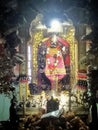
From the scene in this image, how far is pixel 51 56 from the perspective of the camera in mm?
8484

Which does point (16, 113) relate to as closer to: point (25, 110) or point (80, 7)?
point (25, 110)

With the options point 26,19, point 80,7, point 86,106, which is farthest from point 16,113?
point 80,7

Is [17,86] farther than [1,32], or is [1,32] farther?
[17,86]

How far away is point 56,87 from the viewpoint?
825 cm

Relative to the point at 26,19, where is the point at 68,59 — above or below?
below

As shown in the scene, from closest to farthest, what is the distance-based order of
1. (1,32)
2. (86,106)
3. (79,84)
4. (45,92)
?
(1,32)
(86,106)
(79,84)
(45,92)

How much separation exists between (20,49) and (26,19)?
5.04 ft

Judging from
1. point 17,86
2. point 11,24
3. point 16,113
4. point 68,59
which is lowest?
point 16,113

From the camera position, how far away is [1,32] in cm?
621

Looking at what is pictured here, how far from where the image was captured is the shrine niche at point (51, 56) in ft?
27.5

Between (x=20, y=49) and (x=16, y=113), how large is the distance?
1.87m

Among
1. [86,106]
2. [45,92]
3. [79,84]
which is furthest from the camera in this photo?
[45,92]

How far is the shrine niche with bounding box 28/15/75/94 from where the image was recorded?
A: 8.37 metres

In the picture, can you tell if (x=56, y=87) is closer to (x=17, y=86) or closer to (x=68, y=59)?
(x=68, y=59)
